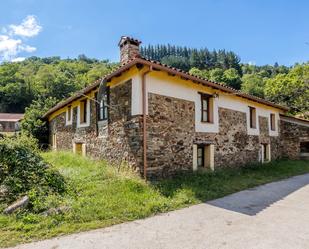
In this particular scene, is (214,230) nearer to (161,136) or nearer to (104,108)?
(161,136)

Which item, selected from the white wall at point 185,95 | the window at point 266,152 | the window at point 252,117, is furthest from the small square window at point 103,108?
the window at point 266,152

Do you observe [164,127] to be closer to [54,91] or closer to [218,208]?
[218,208]

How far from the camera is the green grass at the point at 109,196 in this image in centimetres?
597

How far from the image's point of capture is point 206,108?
1316 cm

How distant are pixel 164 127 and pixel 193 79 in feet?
8.07

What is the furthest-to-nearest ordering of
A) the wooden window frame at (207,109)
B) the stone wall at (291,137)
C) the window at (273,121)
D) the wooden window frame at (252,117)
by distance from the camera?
the stone wall at (291,137) < the window at (273,121) < the wooden window frame at (252,117) < the wooden window frame at (207,109)

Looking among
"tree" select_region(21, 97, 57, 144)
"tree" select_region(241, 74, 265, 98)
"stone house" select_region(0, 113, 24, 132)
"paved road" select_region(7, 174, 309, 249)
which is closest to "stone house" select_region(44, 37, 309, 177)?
"paved road" select_region(7, 174, 309, 249)

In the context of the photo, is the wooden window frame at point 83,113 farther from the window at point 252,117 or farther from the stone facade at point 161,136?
the window at point 252,117

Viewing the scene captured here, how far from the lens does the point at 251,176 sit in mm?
12820

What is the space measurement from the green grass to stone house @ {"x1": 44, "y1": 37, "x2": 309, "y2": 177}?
2.68 feet

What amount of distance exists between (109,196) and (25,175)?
2.65 m

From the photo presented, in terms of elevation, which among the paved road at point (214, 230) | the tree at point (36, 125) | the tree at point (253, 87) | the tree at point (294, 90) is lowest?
the paved road at point (214, 230)

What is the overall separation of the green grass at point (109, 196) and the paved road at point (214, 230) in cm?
40

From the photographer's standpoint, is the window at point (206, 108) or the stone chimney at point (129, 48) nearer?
the stone chimney at point (129, 48)
